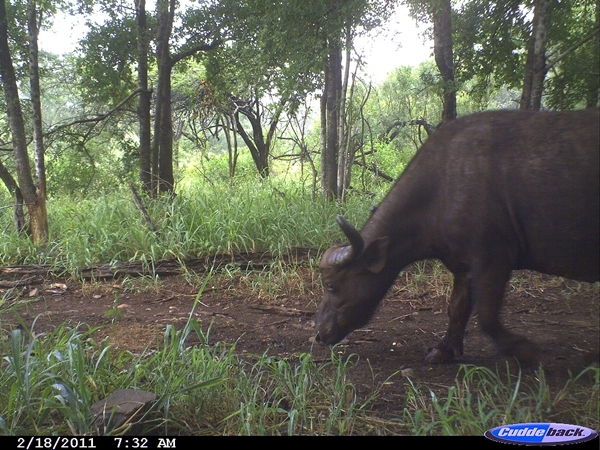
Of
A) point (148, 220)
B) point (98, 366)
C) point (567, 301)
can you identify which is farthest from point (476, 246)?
point (148, 220)

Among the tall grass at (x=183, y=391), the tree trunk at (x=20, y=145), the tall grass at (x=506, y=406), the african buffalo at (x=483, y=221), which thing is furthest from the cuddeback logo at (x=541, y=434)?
the tree trunk at (x=20, y=145)

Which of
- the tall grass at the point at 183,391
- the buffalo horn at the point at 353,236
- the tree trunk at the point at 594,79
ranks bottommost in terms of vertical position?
the tall grass at the point at 183,391

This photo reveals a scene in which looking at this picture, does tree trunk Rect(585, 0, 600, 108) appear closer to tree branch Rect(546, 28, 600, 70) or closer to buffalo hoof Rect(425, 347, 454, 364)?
tree branch Rect(546, 28, 600, 70)

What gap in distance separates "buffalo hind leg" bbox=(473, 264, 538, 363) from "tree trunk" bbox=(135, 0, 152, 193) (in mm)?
5552

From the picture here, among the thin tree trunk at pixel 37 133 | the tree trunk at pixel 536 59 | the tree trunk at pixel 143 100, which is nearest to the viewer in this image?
the tree trunk at pixel 536 59

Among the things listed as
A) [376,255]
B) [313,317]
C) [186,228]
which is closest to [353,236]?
[376,255]

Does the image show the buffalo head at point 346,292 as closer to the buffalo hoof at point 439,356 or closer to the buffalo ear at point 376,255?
the buffalo ear at point 376,255

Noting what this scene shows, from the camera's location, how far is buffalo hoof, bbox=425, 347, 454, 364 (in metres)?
3.14

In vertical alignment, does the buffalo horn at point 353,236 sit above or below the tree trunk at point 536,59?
below

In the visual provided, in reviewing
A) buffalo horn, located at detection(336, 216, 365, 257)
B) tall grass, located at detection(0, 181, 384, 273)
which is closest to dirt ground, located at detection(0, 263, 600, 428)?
tall grass, located at detection(0, 181, 384, 273)

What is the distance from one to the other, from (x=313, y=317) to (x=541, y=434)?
241 centimetres

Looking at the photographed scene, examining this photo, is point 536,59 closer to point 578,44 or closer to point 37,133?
point 578,44

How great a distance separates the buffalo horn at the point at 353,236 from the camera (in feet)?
9.52

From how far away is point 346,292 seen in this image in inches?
131
